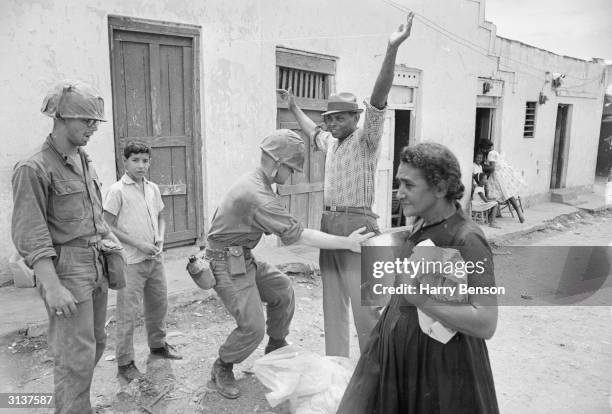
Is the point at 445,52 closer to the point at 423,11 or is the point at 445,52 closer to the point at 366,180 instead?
the point at 423,11

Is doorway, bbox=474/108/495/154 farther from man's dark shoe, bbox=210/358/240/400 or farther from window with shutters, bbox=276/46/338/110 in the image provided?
man's dark shoe, bbox=210/358/240/400

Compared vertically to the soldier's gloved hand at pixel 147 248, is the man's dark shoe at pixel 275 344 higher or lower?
lower

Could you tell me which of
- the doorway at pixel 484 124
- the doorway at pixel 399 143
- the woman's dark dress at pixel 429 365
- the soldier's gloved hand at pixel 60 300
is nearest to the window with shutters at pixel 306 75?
the doorway at pixel 399 143

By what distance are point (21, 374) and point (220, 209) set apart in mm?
1892

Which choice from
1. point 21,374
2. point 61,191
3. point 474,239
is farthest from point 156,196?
point 474,239

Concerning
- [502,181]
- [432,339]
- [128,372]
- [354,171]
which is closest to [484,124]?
[502,181]

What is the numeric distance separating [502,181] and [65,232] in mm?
9123

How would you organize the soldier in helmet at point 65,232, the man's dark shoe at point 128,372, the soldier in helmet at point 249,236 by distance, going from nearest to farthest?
the soldier in helmet at point 65,232, the soldier in helmet at point 249,236, the man's dark shoe at point 128,372

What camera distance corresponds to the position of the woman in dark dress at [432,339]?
67.6 inches

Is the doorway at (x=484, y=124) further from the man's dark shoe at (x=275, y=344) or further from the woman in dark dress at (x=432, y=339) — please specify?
the woman in dark dress at (x=432, y=339)

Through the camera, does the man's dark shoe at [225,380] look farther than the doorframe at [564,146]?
No

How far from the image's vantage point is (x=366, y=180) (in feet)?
11.3

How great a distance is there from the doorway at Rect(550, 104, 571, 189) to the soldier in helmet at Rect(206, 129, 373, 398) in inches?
497

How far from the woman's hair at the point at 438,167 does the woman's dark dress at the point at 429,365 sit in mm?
102
